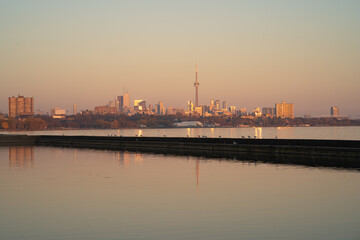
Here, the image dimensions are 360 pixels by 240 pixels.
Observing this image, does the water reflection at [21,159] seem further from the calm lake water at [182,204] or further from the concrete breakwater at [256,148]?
the concrete breakwater at [256,148]

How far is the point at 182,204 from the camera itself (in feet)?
77.9

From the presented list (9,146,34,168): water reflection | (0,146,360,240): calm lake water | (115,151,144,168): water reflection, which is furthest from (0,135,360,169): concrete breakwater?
(9,146,34,168): water reflection

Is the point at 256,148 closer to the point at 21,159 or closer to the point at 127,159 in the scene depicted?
the point at 127,159

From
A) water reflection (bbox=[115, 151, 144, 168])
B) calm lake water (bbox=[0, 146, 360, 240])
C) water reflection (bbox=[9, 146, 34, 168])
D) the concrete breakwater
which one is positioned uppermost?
the concrete breakwater

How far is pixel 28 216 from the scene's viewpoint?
21.1 m

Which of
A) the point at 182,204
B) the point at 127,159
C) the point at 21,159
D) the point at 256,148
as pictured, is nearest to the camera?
the point at 182,204

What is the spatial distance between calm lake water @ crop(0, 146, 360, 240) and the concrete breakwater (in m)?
7.33

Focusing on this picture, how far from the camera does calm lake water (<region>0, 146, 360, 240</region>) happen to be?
1794 cm

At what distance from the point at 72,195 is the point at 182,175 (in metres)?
11.8

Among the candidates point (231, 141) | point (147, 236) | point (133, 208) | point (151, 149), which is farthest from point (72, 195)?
point (151, 149)

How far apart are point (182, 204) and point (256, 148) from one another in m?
34.0

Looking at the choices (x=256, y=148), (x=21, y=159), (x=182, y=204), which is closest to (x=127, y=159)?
(x=21, y=159)

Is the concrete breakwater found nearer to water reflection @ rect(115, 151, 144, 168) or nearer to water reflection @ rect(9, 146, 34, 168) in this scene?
water reflection @ rect(115, 151, 144, 168)

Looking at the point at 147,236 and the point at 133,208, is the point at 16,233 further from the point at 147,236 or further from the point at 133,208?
the point at 133,208
